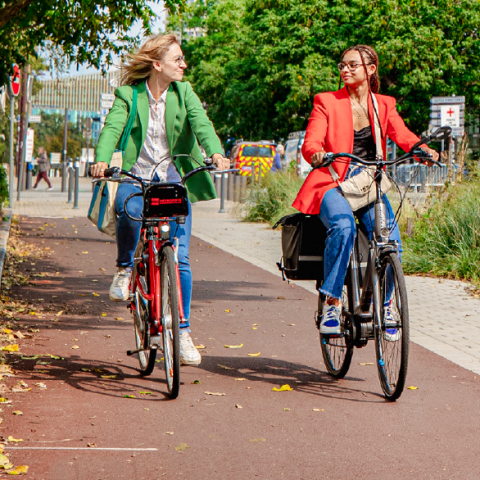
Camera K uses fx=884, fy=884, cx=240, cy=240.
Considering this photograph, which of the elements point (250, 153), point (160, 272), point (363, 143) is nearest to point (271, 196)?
point (363, 143)

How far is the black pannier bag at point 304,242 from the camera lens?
5254mm

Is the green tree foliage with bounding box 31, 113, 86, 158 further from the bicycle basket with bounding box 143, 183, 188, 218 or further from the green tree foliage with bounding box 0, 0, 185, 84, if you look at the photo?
the bicycle basket with bounding box 143, 183, 188, 218

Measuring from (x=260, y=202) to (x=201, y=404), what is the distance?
14.4 m

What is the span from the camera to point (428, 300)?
873 cm

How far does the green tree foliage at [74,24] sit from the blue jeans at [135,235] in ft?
11.4

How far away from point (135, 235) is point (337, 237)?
1.27m

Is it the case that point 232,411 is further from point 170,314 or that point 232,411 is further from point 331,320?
point 331,320

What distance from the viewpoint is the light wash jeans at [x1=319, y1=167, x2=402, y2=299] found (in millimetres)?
4918

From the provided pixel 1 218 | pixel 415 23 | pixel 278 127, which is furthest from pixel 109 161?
pixel 278 127

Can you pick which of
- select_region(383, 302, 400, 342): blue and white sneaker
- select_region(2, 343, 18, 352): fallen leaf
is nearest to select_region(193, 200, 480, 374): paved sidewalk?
select_region(383, 302, 400, 342): blue and white sneaker

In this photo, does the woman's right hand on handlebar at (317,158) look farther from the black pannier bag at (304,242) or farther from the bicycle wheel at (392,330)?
the bicycle wheel at (392,330)

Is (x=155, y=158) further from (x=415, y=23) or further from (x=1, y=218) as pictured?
(x=415, y=23)

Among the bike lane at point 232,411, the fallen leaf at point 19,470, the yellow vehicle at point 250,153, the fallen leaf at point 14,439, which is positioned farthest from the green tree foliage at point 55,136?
the fallen leaf at point 19,470

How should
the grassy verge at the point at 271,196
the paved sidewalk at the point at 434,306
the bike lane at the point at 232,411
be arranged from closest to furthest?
the bike lane at the point at 232,411
the paved sidewalk at the point at 434,306
the grassy verge at the point at 271,196
